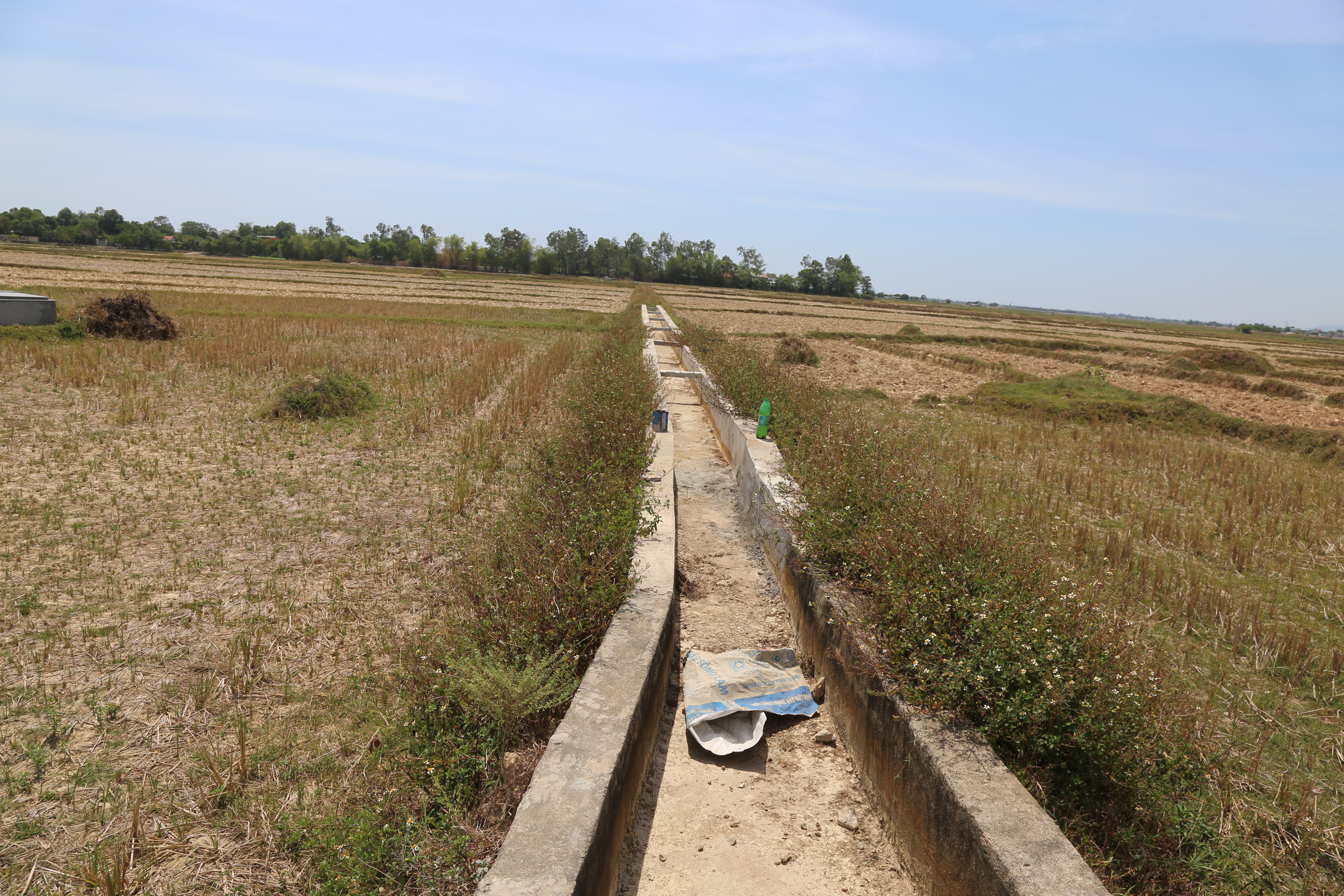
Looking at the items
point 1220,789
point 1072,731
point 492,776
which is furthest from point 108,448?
point 1220,789

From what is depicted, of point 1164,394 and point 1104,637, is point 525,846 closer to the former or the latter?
point 1104,637

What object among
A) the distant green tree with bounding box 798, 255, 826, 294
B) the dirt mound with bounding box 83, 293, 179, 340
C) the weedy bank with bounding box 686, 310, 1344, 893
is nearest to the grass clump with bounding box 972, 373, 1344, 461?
the weedy bank with bounding box 686, 310, 1344, 893

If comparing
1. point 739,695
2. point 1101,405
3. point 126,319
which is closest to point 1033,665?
point 739,695

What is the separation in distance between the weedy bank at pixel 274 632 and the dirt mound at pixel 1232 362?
22.5 meters

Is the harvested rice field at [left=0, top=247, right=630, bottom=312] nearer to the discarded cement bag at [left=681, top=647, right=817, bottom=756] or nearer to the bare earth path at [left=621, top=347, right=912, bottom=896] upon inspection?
the discarded cement bag at [left=681, top=647, right=817, bottom=756]

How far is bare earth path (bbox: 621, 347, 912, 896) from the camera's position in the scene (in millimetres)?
2688

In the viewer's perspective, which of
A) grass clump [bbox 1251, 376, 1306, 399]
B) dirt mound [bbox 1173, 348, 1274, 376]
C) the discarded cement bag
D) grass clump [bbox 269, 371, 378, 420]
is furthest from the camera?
dirt mound [bbox 1173, 348, 1274, 376]

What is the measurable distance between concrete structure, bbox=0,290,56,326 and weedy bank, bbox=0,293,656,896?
639cm

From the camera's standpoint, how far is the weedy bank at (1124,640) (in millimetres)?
2576

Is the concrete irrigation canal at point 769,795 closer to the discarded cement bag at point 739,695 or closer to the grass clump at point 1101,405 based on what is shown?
the discarded cement bag at point 739,695

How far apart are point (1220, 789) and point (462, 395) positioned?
10116 millimetres

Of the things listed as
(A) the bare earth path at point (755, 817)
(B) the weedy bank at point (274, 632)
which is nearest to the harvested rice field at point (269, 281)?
(B) the weedy bank at point (274, 632)

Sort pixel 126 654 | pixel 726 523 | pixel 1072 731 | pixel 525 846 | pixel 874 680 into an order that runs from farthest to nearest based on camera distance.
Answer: pixel 726 523 < pixel 126 654 < pixel 874 680 < pixel 1072 731 < pixel 525 846

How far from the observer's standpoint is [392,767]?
2.79m
